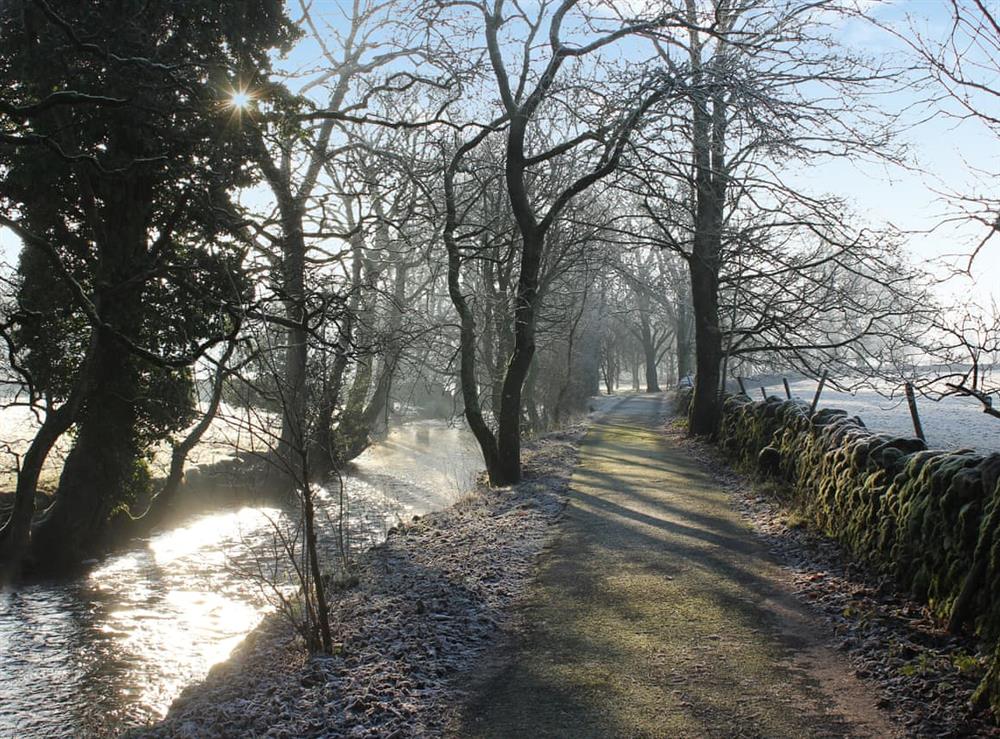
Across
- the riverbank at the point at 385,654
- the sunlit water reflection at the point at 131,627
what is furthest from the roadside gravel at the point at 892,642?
the sunlit water reflection at the point at 131,627

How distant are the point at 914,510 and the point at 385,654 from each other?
14.6 feet

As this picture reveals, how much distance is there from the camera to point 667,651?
18.1 ft

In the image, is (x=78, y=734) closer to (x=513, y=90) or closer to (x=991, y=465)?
(x=991, y=465)

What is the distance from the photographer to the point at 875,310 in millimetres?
13070

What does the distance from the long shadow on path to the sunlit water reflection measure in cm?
253

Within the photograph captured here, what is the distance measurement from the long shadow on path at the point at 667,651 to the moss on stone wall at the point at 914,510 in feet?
2.84

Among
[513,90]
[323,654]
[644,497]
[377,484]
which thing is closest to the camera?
[323,654]

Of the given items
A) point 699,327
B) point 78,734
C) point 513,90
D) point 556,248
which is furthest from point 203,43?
point 699,327

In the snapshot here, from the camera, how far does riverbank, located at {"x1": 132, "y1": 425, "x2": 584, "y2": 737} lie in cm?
471

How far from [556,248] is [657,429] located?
7613 millimetres

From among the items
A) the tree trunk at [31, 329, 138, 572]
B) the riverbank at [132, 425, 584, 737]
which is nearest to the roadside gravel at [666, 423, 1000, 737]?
the riverbank at [132, 425, 584, 737]

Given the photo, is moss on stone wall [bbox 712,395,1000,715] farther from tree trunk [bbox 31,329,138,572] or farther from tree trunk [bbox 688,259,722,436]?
tree trunk [bbox 31,329,138,572]

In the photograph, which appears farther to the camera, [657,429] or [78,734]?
[657,429]

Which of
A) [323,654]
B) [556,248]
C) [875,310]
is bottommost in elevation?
[323,654]
